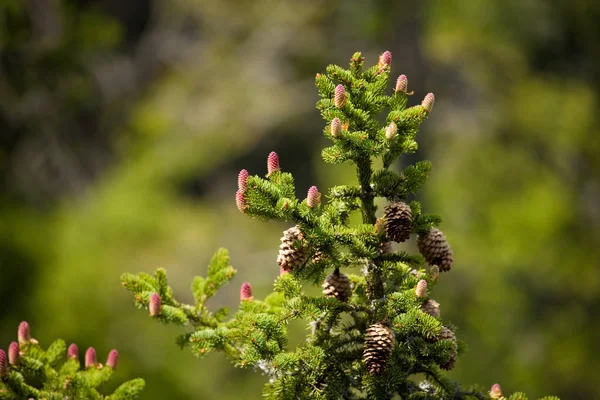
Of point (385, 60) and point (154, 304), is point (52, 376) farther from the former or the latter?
point (385, 60)

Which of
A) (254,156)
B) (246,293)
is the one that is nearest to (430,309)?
(246,293)

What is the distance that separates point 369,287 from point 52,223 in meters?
8.83

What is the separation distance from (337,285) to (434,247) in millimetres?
278

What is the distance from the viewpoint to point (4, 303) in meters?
7.14

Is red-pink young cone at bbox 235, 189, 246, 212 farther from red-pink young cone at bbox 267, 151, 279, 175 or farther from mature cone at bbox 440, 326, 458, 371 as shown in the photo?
mature cone at bbox 440, 326, 458, 371

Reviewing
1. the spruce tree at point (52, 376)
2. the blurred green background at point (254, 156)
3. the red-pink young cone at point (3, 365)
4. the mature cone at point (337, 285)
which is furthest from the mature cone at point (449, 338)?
the blurred green background at point (254, 156)

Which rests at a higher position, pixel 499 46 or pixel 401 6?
pixel 499 46

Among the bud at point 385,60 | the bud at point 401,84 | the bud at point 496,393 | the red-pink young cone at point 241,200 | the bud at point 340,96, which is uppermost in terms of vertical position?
the bud at point 385,60

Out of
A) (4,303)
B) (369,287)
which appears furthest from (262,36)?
(369,287)

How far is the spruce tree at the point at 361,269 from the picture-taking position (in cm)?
188

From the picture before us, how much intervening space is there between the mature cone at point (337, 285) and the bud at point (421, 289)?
0.21 metres

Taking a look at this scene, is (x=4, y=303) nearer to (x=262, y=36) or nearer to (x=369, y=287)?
(x=369, y=287)

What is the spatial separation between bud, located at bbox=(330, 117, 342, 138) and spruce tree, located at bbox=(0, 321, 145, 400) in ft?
3.05

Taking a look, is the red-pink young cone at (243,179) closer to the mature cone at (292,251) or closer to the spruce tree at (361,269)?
the spruce tree at (361,269)
